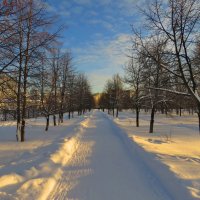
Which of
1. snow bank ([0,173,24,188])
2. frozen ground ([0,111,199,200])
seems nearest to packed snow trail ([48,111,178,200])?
frozen ground ([0,111,199,200])

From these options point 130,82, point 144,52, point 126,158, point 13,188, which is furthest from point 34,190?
point 130,82

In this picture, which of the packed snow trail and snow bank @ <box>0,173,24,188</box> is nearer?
the packed snow trail

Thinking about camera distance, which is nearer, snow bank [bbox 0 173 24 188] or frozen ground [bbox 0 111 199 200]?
frozen ground [bbox 0 111 199 200]

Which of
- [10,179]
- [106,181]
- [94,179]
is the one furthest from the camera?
[94,179]

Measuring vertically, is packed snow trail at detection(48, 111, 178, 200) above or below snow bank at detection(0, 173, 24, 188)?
below

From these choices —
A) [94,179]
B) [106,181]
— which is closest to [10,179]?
[94,179]

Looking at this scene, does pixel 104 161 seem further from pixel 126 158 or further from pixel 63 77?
pixel 63 77

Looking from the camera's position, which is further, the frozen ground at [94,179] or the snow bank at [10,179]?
the snow bank at [10,179]

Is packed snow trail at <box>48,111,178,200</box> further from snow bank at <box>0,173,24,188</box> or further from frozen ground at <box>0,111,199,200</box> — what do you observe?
snow bank at <box>0,173,24,188</box>

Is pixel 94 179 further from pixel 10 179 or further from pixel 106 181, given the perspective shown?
pixel 10 179

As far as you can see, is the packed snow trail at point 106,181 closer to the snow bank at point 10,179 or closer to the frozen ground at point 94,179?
the frozen ground at point 94,179

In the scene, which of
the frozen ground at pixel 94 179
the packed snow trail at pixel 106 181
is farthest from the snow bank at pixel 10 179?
the packed snow trail at pixel 106 181

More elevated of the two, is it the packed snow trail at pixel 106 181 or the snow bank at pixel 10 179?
the snow bank at pixel 10 179

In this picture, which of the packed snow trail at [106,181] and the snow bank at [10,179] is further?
the snow bank at [10,179]
